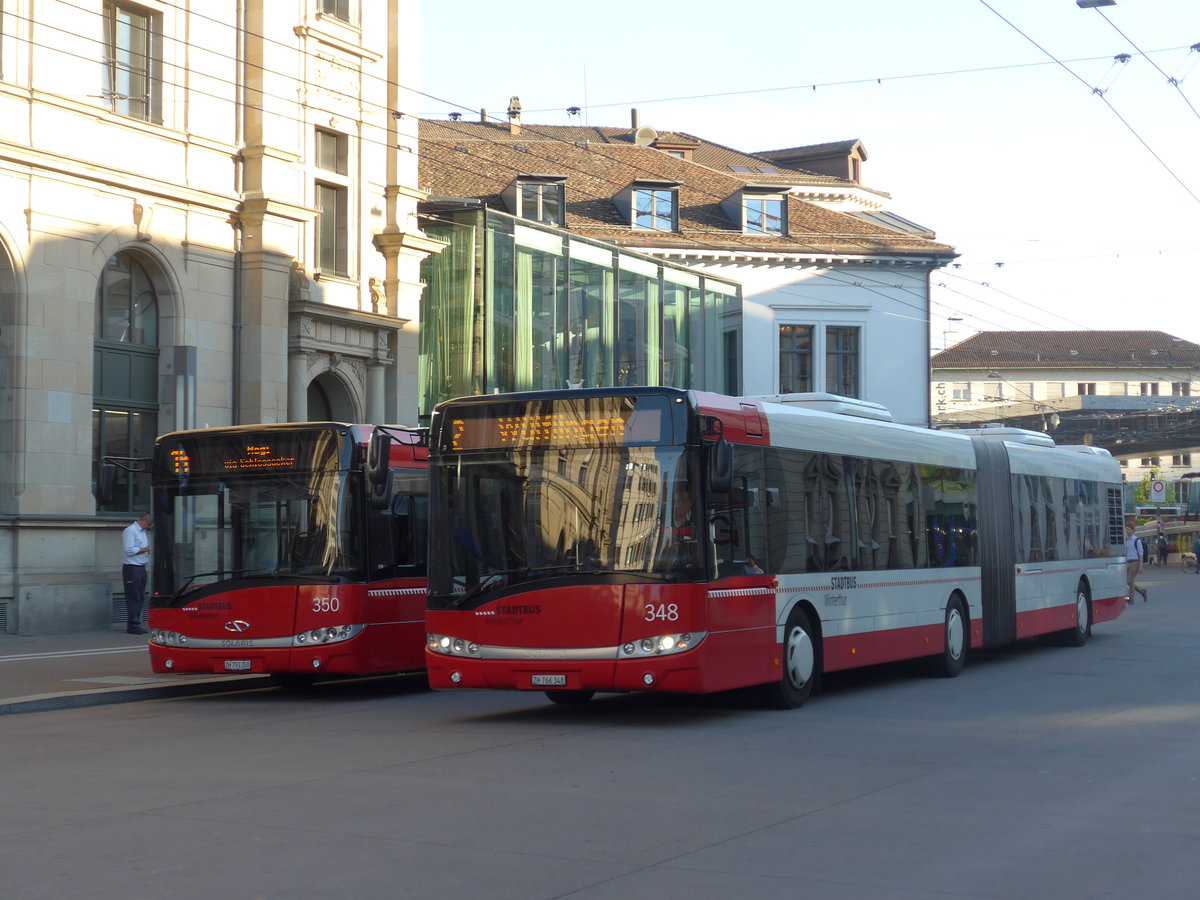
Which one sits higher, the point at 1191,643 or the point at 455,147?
the point at 455,147

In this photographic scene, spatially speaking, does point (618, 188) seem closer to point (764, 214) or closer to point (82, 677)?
point (764, 214)

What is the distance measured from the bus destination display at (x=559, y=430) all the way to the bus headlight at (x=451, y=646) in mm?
1594

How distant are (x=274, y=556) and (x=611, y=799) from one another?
24.0 ft

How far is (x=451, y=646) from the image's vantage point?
12914 mm

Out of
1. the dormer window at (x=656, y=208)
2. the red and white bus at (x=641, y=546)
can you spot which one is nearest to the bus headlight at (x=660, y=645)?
the red and white bus at (x=641, y=546)

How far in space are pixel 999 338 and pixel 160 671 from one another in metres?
111

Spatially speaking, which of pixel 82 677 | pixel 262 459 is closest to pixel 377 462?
pixel 262 459

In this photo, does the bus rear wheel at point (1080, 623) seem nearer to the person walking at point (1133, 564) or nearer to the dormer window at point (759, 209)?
the person walking at point (1133, 564)

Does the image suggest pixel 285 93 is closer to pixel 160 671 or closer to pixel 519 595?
pixel 160 671

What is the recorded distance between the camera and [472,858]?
723cm

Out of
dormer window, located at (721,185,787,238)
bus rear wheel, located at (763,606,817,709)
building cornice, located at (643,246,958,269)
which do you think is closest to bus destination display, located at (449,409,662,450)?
bus rear wheel, located at (763,606,817,709)

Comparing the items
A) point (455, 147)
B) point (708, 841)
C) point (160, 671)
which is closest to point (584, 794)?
point (708, 841)

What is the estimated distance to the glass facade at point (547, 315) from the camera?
32906 mm

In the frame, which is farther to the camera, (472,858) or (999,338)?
(999,338)
